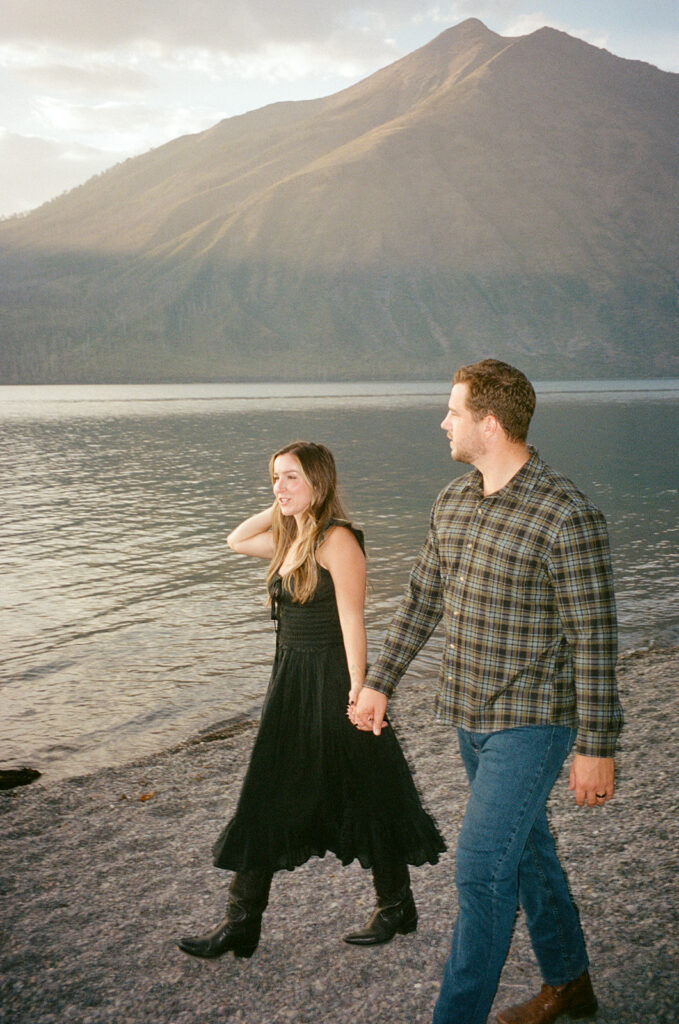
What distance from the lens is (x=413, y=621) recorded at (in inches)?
162

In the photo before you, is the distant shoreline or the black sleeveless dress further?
the distant shoreline

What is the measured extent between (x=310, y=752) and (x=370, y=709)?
60cm

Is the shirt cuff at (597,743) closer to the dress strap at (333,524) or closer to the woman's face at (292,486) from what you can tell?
the dress strap at (333,524)

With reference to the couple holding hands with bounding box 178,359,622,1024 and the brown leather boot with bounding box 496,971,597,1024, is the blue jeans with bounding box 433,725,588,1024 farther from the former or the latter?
the brown leather boot with bounding box 496,971,597,1024

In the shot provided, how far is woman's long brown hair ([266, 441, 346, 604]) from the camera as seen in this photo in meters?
4.41

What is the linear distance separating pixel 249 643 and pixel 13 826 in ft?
24.5

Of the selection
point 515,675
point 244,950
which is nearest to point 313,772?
point 244,950

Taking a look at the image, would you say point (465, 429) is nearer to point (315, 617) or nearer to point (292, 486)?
point (292, 486)

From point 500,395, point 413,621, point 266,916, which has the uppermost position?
point 500,395

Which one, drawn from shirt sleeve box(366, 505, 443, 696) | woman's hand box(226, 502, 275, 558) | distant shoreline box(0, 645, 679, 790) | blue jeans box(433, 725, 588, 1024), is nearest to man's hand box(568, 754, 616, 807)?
blue jeans box(433, 725, 588, 1024)

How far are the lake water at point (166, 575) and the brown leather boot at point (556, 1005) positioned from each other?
5.82 meters

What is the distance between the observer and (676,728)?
8180 mm

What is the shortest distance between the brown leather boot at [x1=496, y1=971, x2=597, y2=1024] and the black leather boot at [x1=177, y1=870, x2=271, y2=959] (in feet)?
4.03

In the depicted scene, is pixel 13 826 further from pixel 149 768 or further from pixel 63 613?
pixel 63 613
